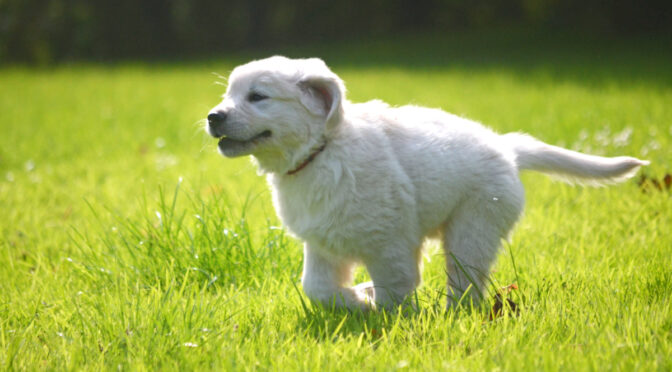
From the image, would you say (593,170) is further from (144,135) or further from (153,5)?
(153,5)

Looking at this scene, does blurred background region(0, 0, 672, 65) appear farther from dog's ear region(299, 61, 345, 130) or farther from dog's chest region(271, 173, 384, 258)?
dog's chest region(271, 173, 384, 258)

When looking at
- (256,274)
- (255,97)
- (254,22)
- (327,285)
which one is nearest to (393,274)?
(327,285)

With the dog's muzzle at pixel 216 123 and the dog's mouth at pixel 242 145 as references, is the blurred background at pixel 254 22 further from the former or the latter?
the dog's muzzle at pixel 216 123

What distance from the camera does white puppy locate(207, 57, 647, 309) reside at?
3.00 meters

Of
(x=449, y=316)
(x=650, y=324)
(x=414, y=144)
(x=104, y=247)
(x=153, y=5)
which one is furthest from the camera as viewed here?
(x=153, y=5)

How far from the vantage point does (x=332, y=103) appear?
3.02 meters

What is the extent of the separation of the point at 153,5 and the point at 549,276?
2098cm

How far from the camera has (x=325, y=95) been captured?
121 inches

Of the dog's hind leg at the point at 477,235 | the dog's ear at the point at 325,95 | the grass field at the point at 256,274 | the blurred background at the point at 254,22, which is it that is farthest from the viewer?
the blurred background at the point at 254,22

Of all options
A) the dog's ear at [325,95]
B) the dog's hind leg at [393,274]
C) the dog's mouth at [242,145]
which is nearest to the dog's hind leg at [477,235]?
the dog's hind leg at [393,274]

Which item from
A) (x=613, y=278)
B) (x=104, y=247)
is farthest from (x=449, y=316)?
(x=104, y=247)

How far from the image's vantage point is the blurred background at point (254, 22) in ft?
59.3

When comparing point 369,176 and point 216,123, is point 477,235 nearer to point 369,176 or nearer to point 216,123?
point 369,176

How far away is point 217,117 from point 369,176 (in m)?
0.76
